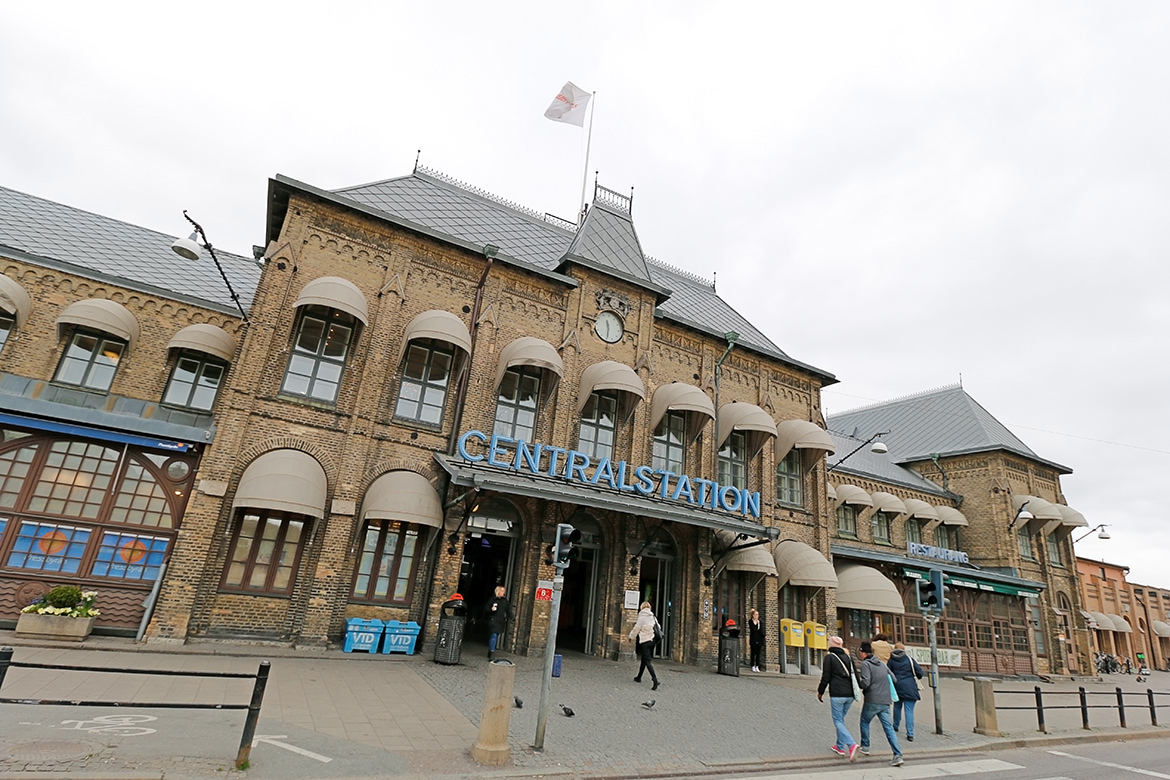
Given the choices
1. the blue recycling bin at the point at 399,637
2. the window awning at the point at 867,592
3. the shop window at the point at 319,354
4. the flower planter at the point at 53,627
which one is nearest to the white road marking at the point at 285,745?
the blue recycling bin at the point at 399,637

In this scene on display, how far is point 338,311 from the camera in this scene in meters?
15.0

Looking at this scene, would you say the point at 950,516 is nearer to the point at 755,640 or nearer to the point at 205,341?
the point at 755,640

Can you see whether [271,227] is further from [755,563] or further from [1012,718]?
[1012,718]

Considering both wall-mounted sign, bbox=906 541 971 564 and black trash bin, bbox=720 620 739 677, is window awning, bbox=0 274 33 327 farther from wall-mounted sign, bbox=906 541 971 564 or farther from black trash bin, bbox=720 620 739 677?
wall-mounted sign, bbox=906 541 971 564

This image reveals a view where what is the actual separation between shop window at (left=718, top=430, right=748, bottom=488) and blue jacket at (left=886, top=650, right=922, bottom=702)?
930cm

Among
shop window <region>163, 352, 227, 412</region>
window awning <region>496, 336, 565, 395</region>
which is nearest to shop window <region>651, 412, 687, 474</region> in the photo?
window awning <region>496, 336, 565, 395</region>

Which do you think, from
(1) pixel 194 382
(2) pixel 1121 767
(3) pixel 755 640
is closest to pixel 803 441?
(3) pixel 755 640

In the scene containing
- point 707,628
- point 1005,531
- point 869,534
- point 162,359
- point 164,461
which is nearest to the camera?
point 164,461

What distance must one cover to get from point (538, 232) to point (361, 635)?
46.9 ft

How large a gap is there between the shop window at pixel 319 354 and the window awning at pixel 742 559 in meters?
11.9

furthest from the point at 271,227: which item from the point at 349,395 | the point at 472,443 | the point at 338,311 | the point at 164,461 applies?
the point at 472,443

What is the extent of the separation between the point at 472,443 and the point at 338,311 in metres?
4.76

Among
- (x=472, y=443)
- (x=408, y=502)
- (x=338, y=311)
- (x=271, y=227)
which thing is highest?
(x=271, y=227)

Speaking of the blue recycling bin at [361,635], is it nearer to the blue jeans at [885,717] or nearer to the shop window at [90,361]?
the shop window at [90,361]
